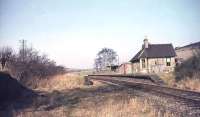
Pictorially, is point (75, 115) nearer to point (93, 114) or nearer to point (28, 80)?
point (93, 114)

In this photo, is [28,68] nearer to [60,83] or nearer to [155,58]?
[60,83]

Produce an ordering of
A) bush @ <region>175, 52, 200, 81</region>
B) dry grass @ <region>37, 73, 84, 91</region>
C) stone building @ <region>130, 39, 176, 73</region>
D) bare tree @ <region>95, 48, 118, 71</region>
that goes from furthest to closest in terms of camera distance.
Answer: bare tree @ <region>95, 48, 118, 71</region>, stone building @ <region>130, 39, 176, 73</region>, dry grass @ <region>37, 73, 84, 91</region>, bush @ <region>175, 52, 200, 81</region>

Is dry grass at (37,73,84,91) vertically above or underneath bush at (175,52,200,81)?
underneath

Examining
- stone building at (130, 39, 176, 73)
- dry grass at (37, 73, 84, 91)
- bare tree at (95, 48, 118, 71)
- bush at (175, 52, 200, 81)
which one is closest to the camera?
bush at (175, 52, 200, 81)

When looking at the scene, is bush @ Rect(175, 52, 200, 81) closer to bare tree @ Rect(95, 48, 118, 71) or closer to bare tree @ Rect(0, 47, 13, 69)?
bare tree @ Rect(0, 47, 13, 69)

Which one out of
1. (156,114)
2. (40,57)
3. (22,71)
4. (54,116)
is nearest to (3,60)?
(22,71)

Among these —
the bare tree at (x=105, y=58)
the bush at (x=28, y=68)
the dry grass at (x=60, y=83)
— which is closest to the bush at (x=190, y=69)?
the dry grass at (x=60, y=83)

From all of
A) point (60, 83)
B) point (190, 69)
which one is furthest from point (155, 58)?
point (190, 69)

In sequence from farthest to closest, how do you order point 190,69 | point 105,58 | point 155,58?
1. point 105,58
2. point 155,58
3. point 190,69

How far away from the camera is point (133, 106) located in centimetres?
1307

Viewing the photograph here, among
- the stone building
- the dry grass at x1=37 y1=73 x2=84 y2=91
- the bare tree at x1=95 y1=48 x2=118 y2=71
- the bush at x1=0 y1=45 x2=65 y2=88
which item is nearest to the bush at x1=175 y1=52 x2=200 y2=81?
the dry grass at x1=37 y1=73 x2=84 y2=91

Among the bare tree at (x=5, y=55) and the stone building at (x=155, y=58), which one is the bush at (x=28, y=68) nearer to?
the bare tree at (x=5, y=55)

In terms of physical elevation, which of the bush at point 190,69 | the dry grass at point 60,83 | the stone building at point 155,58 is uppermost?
the stone building at point 155,58

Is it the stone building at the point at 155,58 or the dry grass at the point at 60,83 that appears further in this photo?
the stone building at the point at 155,58
